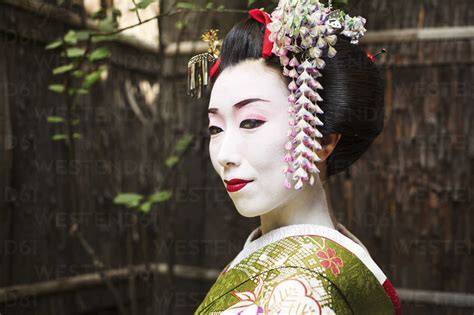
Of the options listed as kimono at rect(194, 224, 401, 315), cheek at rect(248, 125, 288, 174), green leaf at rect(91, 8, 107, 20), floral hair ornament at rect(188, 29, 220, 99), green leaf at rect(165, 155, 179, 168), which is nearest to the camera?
kimono at rect(194, 224, 401, 315)

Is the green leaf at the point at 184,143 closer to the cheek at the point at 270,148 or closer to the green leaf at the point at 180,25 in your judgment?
the green leaf at the point at 180,25

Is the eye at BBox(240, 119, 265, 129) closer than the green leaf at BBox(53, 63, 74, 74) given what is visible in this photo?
Yes

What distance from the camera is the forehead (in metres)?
1.33

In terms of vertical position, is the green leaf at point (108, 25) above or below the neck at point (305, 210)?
above

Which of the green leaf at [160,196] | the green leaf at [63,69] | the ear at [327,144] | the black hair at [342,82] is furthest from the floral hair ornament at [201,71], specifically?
the green leaf at [160,196]

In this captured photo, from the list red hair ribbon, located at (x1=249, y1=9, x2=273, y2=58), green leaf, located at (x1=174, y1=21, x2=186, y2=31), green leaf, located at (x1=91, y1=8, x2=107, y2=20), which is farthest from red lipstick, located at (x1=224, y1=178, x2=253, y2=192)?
green leaf, located at (x1=174, y1=21, x2=186, y2=31)

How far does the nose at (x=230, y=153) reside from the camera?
4.36 ft

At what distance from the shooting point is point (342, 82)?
1.36 m

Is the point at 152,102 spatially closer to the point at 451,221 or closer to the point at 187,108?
the point at 187,108

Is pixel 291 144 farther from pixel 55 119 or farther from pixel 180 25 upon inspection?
pixel 180 25

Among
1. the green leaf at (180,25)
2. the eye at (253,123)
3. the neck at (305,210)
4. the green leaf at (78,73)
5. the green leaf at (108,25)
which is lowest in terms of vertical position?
the neck at (305,210)

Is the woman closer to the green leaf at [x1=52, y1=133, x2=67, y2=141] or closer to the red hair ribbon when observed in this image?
the red hair ribbon

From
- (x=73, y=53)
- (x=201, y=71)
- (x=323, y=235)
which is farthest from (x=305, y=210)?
(x=73, y=53)

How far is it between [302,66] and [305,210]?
0.33 m
